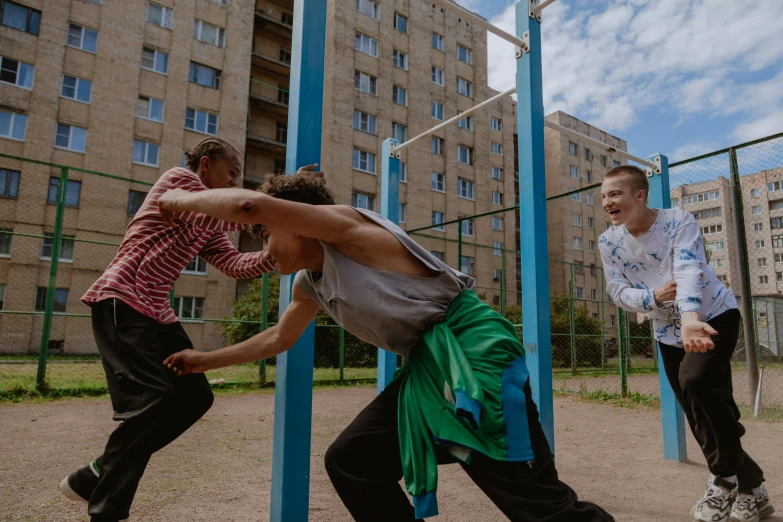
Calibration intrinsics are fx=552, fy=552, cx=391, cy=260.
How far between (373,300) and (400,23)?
2973 cm

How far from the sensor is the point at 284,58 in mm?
27953

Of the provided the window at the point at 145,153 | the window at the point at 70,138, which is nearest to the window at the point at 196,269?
the window at the point at 145,153

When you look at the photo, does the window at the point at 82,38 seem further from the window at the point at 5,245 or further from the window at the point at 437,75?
the window at the point at 437,75

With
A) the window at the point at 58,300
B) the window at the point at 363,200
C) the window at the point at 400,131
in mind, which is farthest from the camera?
the window at the point at 400,131

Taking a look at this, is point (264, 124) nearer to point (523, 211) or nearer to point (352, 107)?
point (352, 107)

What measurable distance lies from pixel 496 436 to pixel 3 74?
76.0 feet

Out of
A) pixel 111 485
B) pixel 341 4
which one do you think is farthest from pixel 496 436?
pixel 341 4

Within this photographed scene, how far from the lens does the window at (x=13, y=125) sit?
1858cm

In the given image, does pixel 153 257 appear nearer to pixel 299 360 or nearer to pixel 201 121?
pixel 299 360

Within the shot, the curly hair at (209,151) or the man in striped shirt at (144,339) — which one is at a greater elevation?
the curly hair at (209,151)

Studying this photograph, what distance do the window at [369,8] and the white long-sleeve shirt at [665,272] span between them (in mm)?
26626

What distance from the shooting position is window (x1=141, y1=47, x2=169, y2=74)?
70.9 feet

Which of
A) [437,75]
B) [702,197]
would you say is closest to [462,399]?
[702,197]

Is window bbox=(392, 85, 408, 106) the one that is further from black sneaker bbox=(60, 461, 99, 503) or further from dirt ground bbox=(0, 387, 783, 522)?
black sneaker bbox=(60, 461, 99, 503)
